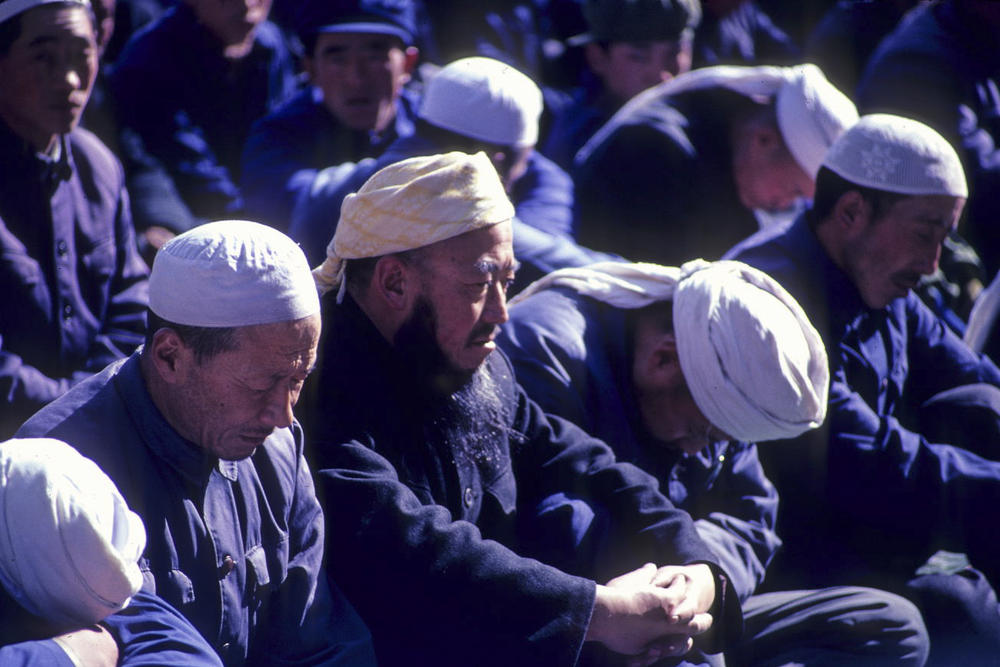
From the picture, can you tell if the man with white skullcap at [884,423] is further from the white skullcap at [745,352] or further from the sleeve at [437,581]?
the sleeve at [437,581]

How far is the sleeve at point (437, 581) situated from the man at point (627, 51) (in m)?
3.88

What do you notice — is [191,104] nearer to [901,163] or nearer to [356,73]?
[356,73]

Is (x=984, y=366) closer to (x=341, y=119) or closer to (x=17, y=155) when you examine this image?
(x=341, y=119)

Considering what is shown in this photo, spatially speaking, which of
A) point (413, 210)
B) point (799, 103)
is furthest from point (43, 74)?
point (799, 103)

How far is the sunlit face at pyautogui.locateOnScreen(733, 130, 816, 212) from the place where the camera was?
18.3ft

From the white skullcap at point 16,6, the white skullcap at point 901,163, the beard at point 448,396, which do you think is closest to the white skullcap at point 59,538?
the beard at point 448,396

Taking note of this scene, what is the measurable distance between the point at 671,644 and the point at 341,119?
3014 millimetres

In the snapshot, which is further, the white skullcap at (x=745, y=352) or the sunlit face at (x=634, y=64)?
the sunlit face at (x=634, y=64)

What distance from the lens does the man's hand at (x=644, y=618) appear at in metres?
3.18

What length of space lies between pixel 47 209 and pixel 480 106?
1.68m

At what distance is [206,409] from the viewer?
8.91 ft

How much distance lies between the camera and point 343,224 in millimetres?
3438

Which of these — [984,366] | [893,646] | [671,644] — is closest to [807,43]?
[984,366]

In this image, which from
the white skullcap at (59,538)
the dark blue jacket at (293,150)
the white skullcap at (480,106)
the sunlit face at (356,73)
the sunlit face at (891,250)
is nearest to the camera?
the white skullcap at (59,538)
